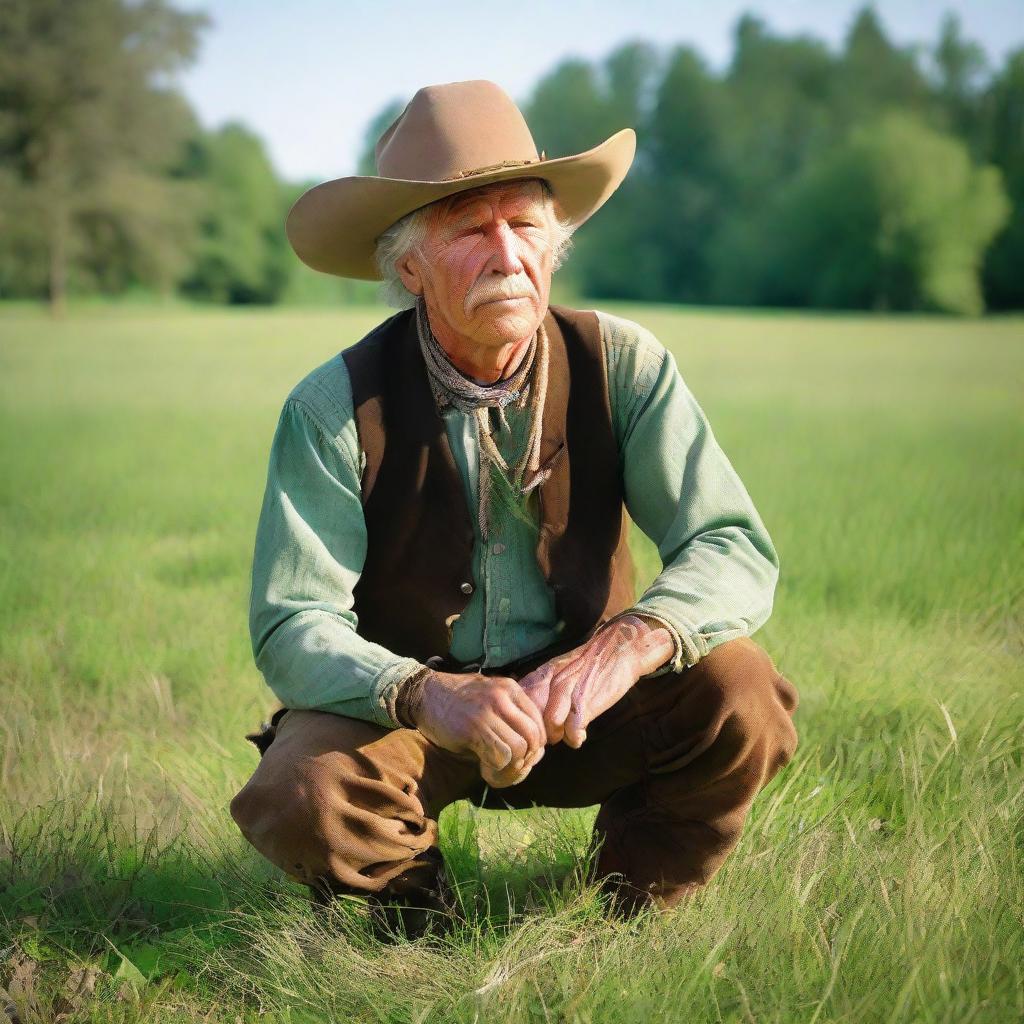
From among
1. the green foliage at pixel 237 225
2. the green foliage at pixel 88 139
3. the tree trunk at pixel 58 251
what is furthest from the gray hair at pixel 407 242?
the green foliage at pixel 237 225

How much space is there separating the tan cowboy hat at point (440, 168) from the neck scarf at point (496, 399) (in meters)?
0.34

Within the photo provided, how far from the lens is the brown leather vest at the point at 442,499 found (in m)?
2.66

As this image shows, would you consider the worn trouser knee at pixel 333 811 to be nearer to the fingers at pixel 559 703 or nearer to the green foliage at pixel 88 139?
the fingers at pixel 559 703

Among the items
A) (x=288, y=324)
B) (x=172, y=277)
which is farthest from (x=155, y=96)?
(x=288, y=324)

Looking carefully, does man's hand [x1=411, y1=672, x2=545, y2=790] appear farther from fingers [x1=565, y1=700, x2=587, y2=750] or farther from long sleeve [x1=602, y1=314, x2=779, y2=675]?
long sleeve [x1=602, y1=314, x2=779, y2=675]

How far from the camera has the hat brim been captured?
2.61m

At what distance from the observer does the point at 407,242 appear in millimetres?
2787

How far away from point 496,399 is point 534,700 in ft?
2.37

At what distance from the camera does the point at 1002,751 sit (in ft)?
9.93

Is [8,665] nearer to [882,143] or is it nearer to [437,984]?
Answer: [437,984]

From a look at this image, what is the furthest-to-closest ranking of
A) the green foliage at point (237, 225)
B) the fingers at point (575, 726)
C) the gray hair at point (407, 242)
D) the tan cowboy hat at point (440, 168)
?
the green foliage at point (237, 225) → the gray hair at point (407, 242) → the tan cowboy hat at point (440, 168) → the fingers at point (575, 726)

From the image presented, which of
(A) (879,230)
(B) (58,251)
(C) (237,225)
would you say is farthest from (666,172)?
(B) (58,251)

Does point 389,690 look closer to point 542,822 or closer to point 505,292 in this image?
point 542,822

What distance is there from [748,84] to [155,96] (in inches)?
1670
